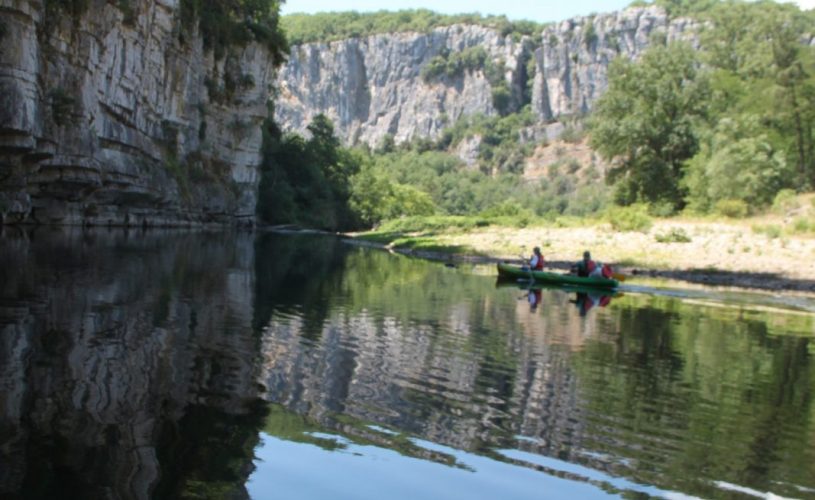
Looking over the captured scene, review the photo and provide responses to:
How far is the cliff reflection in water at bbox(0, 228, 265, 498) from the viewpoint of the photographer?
665 centimetres

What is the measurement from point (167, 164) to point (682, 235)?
29.1 m

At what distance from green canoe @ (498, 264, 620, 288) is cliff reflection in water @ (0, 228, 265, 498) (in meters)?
13.4

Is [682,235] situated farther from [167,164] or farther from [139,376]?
[139,376]

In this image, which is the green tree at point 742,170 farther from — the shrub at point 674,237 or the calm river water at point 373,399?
the calm river water at point 373,399

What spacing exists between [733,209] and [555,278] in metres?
27.9

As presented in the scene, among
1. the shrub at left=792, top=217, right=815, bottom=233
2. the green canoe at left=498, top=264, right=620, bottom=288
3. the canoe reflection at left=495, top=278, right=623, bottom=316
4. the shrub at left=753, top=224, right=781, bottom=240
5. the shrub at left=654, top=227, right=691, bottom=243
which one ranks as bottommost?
the canoe reflection at left=495, top=278, right=623, bottom=316

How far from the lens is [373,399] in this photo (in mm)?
10102

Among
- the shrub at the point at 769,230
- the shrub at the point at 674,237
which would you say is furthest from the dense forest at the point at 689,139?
the shrub at the point at 674,237

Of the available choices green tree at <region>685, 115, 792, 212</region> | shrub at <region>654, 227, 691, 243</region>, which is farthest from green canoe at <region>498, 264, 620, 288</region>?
green tree at <region>685, 115, 792, 212</region>

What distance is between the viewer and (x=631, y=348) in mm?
15852

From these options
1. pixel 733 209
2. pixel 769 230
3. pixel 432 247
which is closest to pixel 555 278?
pixel 769 230

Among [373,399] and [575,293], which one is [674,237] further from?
[373,399]

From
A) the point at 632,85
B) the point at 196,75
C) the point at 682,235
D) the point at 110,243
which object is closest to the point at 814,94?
the point at 632,85

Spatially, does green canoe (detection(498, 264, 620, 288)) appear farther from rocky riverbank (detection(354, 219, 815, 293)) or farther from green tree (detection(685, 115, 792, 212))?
green tree (detection(685, 115, 792, 212))
